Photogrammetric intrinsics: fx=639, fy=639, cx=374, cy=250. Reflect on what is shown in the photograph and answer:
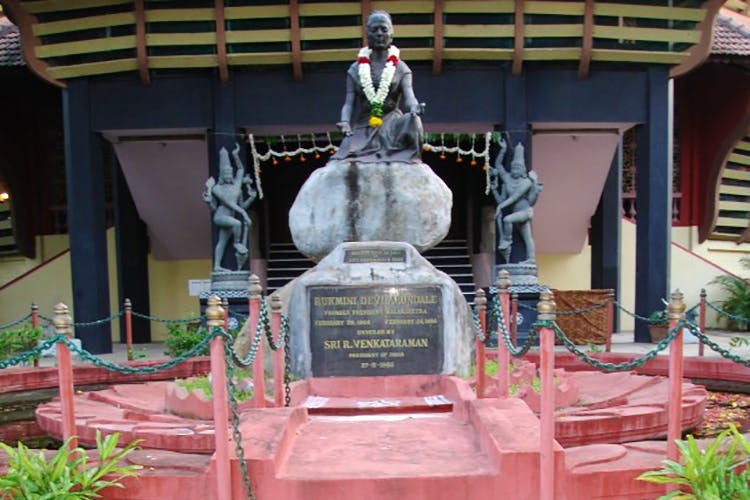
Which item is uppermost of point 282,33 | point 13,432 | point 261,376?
point 282,33

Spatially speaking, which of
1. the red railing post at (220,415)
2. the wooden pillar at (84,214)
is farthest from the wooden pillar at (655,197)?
the red railing post at (220,415)

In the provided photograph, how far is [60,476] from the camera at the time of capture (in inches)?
116

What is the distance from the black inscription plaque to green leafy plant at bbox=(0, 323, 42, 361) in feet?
17.1

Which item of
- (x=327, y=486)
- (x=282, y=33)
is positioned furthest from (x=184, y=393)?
(x=282, y=33)

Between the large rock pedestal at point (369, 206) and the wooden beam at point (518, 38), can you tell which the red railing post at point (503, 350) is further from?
the wooden beam at point (518, 38)

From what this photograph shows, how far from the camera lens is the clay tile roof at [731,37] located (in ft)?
42.2

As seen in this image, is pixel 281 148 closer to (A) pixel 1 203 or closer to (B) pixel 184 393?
(A) pixel 1 203

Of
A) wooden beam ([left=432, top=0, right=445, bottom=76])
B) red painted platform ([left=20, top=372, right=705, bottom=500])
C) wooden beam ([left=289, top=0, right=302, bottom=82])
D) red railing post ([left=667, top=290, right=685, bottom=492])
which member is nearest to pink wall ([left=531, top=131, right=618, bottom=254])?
wooden beam ([left=432, top=0, right=445, bottom=76])

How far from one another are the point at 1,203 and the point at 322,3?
31.4 feet

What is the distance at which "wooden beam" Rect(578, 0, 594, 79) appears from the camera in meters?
10.5

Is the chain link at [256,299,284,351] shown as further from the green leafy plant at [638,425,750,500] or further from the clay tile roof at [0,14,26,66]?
the clay tile roof at [0,14,26,66]

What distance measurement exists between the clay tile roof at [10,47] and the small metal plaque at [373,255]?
9.96 metres

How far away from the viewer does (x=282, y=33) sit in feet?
34.5

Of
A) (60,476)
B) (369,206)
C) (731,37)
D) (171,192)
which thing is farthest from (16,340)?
(731,37)
